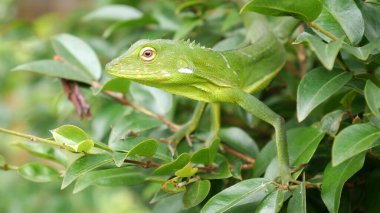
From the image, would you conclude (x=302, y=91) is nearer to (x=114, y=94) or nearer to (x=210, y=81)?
(x=210, y=81)

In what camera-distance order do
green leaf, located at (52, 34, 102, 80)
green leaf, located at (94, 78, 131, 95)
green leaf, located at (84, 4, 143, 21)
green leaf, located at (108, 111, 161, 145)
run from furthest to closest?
1. green leaf, located at (84, 4, 143, 21)
2. green leaf, located at (52, 34, 102, 80)
3. green leaf, located at (94, 78, 131, 95)
4. green leaf, located at (108, 111, 161, 145)

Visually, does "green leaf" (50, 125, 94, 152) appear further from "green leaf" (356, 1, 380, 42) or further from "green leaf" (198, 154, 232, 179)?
"green leaf" (356, 1, 380, 42)

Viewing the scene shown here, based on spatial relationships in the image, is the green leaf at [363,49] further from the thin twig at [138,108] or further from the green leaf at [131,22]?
the green leaf at [131,22]

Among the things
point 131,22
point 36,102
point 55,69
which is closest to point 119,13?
point 131,22

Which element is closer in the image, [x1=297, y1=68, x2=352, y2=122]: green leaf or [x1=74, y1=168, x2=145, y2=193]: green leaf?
[x1=297, y1=68, x2=352, y2=122]: green leaf

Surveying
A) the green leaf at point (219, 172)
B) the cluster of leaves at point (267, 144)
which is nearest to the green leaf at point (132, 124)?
the cluster of leaves at point (267, 144)

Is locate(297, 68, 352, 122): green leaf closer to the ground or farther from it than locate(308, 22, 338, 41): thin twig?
closer to the ground

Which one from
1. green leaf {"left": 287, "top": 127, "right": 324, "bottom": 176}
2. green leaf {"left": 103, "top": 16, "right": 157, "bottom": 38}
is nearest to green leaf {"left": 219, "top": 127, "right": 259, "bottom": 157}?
green leaf {"left": 287, "top": 127, "right": 324, "bottom": 176}
